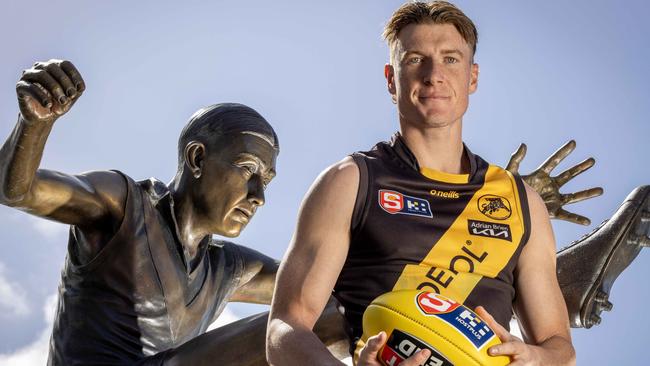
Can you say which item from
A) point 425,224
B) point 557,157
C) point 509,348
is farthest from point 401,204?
point 557,157

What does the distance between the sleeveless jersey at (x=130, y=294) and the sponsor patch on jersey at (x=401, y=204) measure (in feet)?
6.66

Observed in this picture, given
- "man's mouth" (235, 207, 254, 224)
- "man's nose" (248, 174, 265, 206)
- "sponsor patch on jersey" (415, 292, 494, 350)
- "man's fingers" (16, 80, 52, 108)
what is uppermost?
"man's fingers" (16, 80, 52, 108)

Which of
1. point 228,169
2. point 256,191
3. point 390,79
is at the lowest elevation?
point 256,191

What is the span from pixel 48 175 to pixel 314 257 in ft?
6.51

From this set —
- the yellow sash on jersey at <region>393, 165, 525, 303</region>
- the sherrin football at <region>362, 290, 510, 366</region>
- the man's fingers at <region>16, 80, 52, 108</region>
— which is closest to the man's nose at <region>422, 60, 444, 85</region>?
the yellow sash on jersey at <region>393, 165, 525, 303</region>

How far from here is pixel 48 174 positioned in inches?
182

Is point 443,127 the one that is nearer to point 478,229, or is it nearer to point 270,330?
point 478,229

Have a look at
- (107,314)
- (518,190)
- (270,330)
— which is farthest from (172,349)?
(518,190)

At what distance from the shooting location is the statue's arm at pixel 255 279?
5613 millimetres

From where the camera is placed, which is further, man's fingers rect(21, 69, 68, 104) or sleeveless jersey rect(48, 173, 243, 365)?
sleeveless jersey rect(48, 173, 243, 365)

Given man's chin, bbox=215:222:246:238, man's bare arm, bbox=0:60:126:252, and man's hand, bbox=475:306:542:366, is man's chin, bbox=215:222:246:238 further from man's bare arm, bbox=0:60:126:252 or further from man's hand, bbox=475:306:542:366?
man's hand, bbox=475:306:542:366

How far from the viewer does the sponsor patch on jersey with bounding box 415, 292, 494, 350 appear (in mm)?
2701

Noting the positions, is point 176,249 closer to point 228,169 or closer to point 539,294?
point 228,169

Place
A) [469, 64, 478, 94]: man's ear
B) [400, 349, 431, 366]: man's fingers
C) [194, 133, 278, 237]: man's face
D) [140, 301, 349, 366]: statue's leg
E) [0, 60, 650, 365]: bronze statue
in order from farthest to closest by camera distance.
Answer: [194, 133, 278, 237]: man's face < [0, 60, 650, 365]: bronze statue < [140, 301, 349, 366]: statue's leg < [469, 64, 478, 94]: man's ear < [400, 349, 431, 366]: man's fingers
